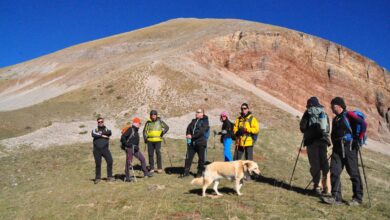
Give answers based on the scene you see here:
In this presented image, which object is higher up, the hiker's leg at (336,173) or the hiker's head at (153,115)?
the hiker's head at (153,115)

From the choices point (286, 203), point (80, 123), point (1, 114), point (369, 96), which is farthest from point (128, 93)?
point (369, 96)

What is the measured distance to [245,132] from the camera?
11320mm

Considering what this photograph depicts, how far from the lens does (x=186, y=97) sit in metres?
36.0

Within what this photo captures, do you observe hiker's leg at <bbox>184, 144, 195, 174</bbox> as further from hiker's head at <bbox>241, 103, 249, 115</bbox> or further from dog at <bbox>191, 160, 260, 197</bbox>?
dog at <bbox>191, 160, 260, 197</bbox>

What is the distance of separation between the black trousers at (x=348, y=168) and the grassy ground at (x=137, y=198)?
427mm

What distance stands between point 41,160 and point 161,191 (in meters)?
9.85

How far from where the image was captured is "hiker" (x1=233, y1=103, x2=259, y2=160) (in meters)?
11.2

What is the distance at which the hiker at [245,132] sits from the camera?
1123cm

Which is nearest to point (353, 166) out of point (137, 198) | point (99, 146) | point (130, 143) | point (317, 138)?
point (317, 138)

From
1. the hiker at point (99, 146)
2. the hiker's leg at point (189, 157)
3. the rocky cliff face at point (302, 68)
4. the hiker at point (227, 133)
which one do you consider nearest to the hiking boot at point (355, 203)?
the hiker at point (227, 133)

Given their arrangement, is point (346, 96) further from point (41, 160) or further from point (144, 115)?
point (41, 160)

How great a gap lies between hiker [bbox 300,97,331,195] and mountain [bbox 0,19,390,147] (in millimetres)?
20458

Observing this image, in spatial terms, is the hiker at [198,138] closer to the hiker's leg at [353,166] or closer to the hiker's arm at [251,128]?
the hiker's arm at [251,128]

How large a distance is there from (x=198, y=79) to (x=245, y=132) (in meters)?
30.3
